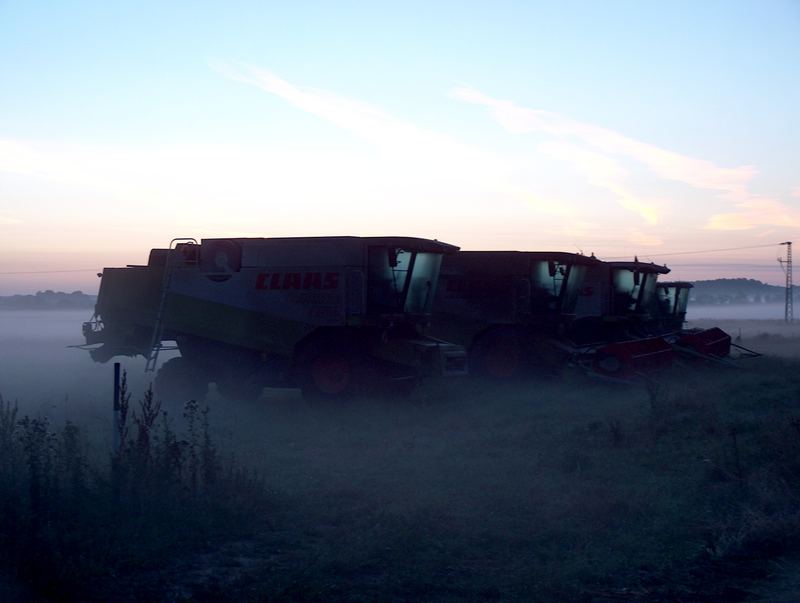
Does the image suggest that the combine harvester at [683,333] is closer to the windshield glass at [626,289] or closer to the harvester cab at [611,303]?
the harvester cab at [611,303]

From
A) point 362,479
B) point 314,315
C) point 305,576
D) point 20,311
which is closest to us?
point 305,576

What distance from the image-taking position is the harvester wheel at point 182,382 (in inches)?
713

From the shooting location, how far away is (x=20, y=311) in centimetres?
8444

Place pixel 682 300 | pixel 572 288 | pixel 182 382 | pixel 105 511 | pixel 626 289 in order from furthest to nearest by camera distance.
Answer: pixel 682 300 < pixel 626 289 < pixel 572 288 < pixel 182 382 < pixel 105 511

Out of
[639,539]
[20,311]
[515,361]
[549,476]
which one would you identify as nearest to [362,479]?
[549,476]

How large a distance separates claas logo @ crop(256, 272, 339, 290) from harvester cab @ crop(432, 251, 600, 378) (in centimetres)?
502

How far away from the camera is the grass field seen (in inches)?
251

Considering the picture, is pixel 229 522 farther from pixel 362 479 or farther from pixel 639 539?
pixel 639 539

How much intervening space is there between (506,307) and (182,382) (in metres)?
7.47

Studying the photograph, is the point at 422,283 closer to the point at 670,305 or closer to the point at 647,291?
the point at 647,291

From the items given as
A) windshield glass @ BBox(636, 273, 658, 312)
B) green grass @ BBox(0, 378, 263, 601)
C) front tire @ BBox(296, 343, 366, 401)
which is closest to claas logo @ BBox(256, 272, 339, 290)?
front tire @ BBox(296, 343, 366, 401)

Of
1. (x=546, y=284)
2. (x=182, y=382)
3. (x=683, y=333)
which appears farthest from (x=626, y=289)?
(x=182, y=382)

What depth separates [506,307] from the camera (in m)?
20.5

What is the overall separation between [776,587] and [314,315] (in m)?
11.2
